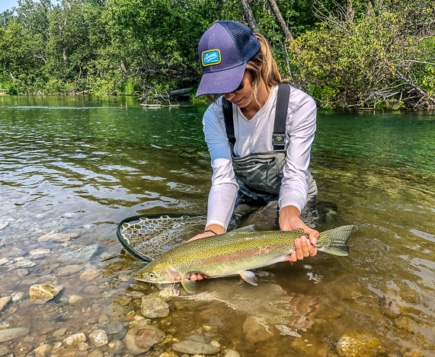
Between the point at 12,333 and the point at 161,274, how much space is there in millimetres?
1136

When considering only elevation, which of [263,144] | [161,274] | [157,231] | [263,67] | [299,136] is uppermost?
[263,67]

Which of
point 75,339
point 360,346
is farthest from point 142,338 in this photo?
point 360,346

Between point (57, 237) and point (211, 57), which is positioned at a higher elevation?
point (211, 57)

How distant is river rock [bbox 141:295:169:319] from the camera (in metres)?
2.90

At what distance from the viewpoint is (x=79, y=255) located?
388 centimetres

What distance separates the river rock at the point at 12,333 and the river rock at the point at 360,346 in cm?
225

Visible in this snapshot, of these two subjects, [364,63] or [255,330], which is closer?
[255,330]

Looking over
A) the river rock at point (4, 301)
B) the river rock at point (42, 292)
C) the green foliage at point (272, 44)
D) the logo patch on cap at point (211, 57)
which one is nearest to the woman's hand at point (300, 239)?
the logo patch on cap at point (211, 57)

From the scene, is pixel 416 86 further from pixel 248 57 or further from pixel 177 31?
pixel 177 31

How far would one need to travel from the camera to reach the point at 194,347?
8.32ft

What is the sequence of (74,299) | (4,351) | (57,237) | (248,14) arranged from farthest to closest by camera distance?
(248,14) < (57,237) < (74,299) < (4,351)

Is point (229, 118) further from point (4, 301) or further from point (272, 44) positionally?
point (272, 44)

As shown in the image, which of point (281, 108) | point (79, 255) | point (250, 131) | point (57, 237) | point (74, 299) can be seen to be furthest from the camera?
point (57, 237)

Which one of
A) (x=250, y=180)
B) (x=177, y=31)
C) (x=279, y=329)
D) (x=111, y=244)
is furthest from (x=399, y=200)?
(x=177, y=31)
